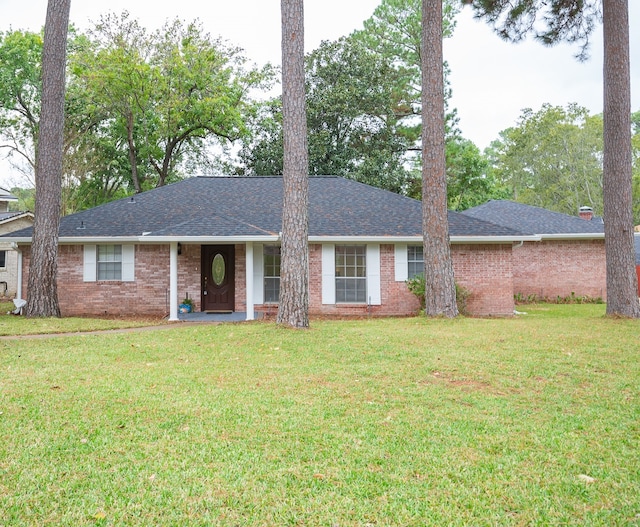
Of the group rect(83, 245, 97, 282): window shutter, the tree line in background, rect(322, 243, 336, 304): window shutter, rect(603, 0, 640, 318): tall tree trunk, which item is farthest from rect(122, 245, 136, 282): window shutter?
rect(603, 0, 640, 318): tall tree trunk

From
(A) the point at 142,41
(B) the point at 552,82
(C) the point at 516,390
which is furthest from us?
(B) the point at 552,82

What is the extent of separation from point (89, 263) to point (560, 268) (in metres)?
16.2

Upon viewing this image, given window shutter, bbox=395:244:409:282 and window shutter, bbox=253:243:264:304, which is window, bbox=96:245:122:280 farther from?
window shutter, bbox=395:244:409:282

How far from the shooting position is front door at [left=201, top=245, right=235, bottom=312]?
47.9 ft

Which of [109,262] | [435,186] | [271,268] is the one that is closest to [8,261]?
[109,262]

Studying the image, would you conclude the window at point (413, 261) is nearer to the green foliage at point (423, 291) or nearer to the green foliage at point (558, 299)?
the green foliage at point (423, 291)

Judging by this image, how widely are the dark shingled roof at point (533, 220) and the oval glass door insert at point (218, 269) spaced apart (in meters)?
10.4

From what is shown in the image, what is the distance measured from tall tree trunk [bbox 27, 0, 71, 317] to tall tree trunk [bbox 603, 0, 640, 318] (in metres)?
13.6

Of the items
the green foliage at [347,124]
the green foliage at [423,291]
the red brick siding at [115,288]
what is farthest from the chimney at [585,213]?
the red brick siding at [115,288]

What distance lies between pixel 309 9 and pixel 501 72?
2143 cm

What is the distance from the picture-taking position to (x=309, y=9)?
15.2 metres

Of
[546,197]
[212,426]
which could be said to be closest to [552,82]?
[546,197]

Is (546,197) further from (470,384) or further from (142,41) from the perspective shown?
(470,384)

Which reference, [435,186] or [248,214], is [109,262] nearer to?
Result: [248,214]
